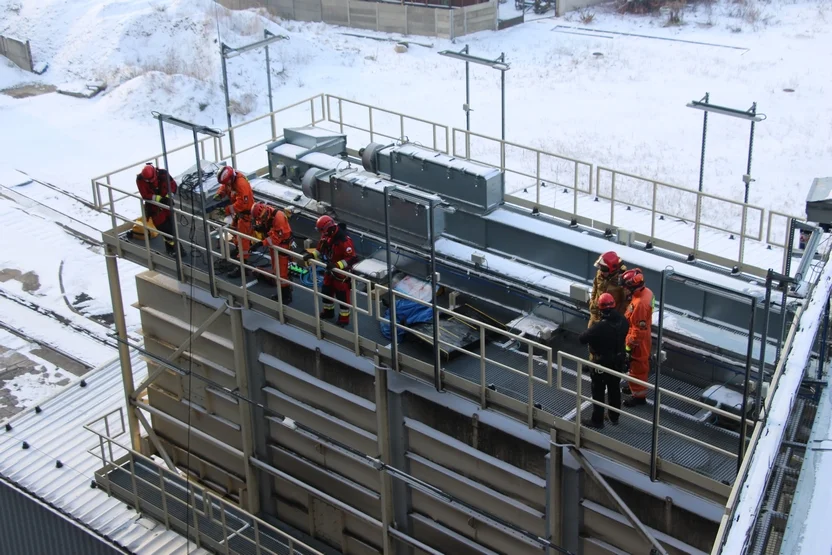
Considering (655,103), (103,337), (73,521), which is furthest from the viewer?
(655,103)

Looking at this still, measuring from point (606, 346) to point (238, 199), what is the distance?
20.8ft

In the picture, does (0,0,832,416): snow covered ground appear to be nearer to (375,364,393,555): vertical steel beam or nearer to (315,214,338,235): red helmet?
(315,214,338,235): red helmet

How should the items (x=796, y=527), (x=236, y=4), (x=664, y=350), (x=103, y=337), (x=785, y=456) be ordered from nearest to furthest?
(x=796, y=527) → (x=785, y=456) → (x=664, y=350) → (x=103, y=337) → (x=236, y=4)

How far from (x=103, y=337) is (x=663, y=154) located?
16.2 metres

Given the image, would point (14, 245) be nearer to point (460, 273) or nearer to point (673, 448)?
point (460, 273)

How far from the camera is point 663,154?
102 feet

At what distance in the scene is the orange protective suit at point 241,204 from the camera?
613 inches

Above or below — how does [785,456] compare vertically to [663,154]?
above

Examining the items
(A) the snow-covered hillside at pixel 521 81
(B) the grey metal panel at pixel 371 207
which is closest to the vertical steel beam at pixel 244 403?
(B) the grey metal panel at pixel 371 207

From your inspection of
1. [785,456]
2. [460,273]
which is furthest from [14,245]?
[785,456]

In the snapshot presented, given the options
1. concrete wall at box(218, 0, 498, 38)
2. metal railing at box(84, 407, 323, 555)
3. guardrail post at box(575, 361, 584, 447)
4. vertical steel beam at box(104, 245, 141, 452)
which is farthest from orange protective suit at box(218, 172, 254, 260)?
concrete wall at box(218, 0, 498, 38)

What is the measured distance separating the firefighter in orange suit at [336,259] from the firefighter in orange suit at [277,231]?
65 centimetres

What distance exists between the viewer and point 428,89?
36.1 metres

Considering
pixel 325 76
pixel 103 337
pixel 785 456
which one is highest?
pixel 785 456
